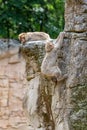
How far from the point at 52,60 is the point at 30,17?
6247 mm

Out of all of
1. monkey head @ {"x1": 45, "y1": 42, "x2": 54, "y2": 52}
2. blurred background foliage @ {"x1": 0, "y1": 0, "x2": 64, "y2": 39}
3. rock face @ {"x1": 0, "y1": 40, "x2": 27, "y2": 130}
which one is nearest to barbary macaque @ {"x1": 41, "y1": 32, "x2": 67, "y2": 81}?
monkey head @ {"x1": 45, "y1": 42, "x2": 54, "y2": 52}

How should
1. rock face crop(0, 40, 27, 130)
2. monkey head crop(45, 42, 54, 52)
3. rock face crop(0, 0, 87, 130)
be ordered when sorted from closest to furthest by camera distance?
rock face crop(0, 0, 87, 130) → monkey head crop(45, 42, 54, 52) → rock face crop(0, 40, 27, 130)

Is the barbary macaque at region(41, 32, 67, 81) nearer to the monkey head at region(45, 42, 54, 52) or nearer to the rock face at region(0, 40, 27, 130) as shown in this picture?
the monkey head at region(45, 42, 54, 52)

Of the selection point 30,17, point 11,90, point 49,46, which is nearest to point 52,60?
point 49,46

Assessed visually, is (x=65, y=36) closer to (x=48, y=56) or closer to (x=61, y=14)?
(x=48, y=56)

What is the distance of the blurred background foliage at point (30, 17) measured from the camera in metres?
8.53

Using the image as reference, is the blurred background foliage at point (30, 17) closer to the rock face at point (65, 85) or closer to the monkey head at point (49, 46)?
the rock face at point (65, 85)

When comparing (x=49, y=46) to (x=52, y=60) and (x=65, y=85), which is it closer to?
(x=52, y=60)

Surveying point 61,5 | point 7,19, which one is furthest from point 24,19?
point 61,5

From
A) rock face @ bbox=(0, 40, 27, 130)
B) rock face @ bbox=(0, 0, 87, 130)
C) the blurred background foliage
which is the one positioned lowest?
rock face @ bbox=(0, 40, 27, 130)

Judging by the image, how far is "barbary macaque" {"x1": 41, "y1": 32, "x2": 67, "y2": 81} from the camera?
2.77 m

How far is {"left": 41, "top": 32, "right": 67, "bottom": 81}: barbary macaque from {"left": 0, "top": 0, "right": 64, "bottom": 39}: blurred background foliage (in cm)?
567

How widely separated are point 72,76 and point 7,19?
592 centimetres

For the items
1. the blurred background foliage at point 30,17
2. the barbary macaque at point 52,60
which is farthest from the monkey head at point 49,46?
the blurred background foliage at point 30,17
